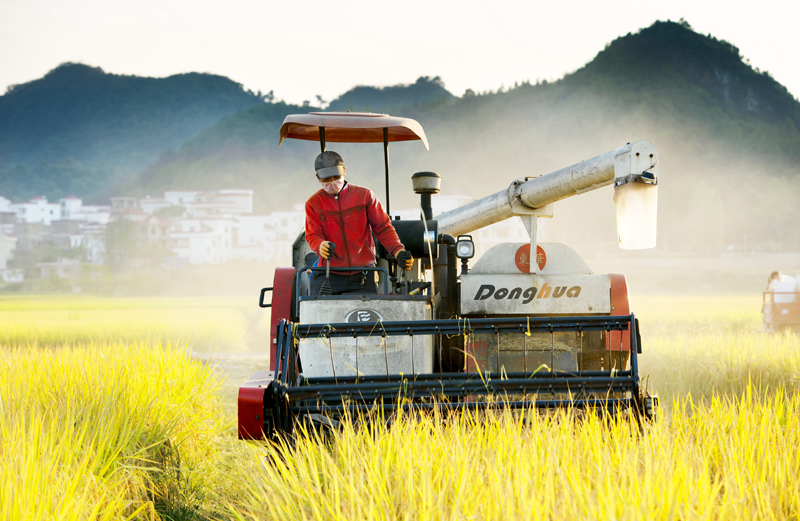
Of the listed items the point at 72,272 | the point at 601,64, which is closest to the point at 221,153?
the point at 72,272

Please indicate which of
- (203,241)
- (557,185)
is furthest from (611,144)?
(557,185)

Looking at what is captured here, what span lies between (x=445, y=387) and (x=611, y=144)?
121 m

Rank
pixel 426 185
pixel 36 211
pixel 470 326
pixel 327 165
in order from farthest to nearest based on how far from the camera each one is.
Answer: pixel 36 211, pixel 426 185, pixel 327 165, pixel 470 326

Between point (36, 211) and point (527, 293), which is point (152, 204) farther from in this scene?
point (527, 293)

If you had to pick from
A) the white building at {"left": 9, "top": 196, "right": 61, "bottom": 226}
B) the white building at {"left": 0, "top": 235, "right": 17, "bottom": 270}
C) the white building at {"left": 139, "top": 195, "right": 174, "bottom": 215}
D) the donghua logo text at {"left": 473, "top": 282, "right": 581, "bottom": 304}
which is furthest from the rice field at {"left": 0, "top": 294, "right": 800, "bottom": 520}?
the white building at {"left": 9, "top": 196, "right": 61, "bottom": 226}

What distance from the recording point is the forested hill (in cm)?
10262

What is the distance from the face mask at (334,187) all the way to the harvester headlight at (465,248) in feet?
3.64

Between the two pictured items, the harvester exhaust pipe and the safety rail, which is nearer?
the safety rail

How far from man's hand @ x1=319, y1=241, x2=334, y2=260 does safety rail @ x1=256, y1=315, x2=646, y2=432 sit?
87 cm

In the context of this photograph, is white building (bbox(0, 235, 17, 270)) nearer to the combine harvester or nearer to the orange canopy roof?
the orange canopy roof

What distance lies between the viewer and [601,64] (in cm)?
14525

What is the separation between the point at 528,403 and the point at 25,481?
7.71 ft

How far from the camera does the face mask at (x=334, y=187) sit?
4977 millimetres

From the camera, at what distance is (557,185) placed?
17.4ft
